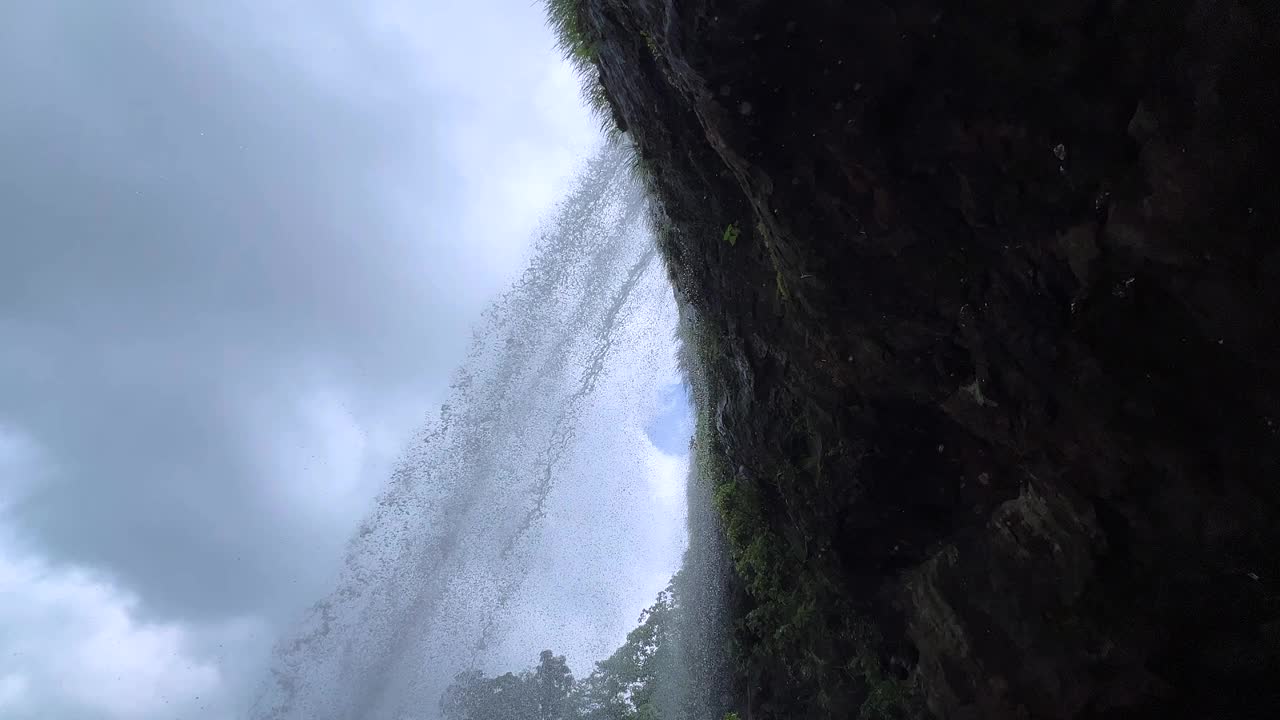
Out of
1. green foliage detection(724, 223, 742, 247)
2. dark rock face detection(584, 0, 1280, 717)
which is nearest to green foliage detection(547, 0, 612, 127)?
dark rock face detection(584, 0, 1280, 717)

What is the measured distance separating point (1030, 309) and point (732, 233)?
3.74 meters

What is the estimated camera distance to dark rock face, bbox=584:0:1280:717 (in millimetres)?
4254

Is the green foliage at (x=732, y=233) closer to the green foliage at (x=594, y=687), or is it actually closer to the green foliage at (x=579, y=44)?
the green foliage at (x=579, y=44)

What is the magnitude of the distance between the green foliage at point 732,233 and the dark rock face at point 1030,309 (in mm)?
Result: 220

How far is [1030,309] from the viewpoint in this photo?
208 inches

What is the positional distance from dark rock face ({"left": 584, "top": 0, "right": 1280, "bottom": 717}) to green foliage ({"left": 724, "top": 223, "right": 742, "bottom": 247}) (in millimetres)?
220

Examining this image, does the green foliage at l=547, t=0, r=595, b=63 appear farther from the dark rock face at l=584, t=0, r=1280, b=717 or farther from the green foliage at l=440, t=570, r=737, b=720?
the green foliage at l=440, t=570, r=737, b=720

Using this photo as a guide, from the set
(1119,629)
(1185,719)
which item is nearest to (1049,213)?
(1119,629)

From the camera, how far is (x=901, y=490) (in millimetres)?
7453

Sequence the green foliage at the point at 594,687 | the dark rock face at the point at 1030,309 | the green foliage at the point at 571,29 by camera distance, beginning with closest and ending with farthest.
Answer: the dark rock face at the point at 1030,309, the green foliage at the point at 571,29, the green foliage at the point at 594,687

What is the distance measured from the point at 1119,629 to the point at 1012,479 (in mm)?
1620

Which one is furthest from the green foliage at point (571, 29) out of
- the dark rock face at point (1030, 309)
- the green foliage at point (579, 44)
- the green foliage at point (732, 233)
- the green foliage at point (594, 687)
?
the green foliage at point (594, 687)

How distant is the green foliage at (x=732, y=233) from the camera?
26.7 ft

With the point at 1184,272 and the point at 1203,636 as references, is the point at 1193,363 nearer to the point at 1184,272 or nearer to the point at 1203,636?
the point at 1184,272
